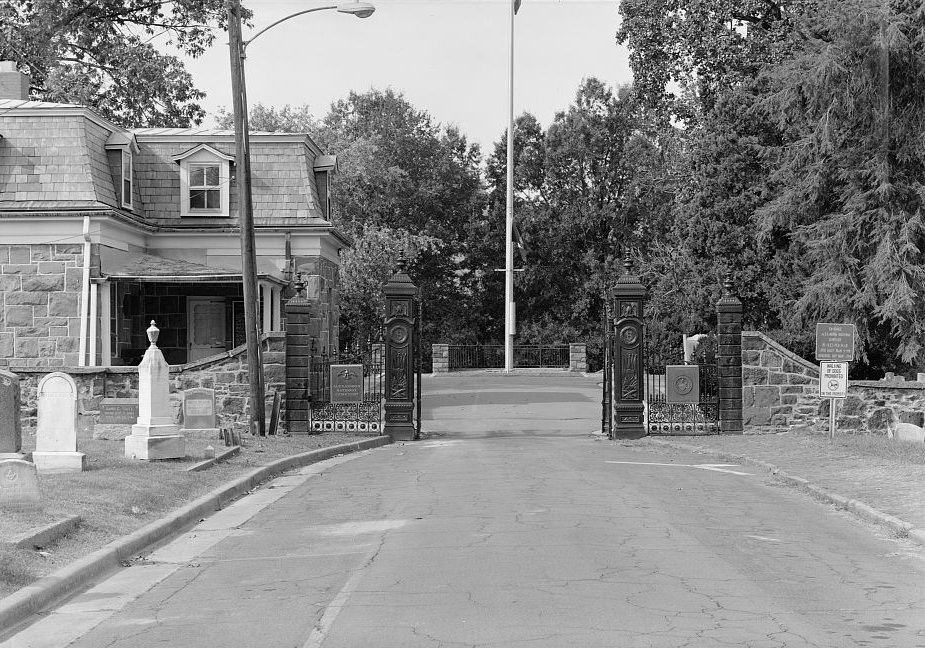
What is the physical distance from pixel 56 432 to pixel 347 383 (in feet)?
31.1

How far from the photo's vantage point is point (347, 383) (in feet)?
75.8

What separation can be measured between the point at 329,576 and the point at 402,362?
48.0 ft

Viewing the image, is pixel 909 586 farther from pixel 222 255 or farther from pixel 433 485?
pixel 222 255

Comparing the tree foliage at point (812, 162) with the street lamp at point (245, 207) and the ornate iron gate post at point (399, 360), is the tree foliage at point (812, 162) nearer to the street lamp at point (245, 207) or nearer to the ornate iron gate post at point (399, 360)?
the ornate iron gate post at point (399, 360)

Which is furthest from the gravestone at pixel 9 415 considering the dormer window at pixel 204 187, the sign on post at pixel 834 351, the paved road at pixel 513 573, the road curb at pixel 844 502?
the dormer window at pixel 204 187

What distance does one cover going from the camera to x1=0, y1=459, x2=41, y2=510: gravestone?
34.3 ft

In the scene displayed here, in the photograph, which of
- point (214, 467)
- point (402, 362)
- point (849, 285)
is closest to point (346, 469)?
point (214, 467)

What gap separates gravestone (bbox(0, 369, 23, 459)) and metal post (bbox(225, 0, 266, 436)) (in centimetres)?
684

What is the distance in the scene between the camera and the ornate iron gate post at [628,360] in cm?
2327

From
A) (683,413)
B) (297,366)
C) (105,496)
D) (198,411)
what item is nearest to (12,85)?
(297,366)

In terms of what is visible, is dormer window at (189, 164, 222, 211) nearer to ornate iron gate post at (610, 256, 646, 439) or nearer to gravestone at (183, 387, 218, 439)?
gravestone at (183, 387, 218, 439)

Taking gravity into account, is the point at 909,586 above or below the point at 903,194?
below

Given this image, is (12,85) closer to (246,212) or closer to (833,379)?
(246,212)

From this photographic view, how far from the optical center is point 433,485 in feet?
48.6
